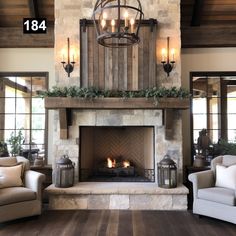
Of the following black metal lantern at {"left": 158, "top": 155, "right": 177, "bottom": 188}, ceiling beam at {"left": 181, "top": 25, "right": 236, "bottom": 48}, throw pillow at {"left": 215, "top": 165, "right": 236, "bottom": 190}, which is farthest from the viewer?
ceiling beam at {"left": 181, "top": 25, "right": 236, "bottom": 48}

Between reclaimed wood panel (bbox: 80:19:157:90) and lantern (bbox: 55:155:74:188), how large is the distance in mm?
1423

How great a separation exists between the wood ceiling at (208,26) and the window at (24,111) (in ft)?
10.7

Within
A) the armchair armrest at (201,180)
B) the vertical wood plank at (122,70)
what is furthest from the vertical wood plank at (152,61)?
the armchair armrest at (201,180)

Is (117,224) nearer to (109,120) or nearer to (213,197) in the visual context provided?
(213,197)

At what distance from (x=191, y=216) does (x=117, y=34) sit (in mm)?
3216

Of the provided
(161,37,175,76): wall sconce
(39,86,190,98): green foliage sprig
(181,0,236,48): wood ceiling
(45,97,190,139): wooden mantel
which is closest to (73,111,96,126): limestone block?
(45,97,190,139): wooden mantel

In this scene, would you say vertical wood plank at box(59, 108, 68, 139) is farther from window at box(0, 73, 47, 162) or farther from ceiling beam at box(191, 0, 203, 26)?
ceiling beam at box(191, 0, 203, 26)

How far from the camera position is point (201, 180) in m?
4.55

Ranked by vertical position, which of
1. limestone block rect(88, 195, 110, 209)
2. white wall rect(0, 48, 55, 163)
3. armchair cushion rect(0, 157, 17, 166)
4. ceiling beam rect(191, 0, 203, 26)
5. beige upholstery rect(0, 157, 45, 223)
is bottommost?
limestone block rect(88, 195, 110, 209)

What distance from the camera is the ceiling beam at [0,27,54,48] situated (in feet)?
19.9

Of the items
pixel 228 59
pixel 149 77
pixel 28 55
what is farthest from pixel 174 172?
pixel 28 55

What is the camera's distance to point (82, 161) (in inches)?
218

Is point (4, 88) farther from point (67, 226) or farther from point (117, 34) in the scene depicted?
point (117, 34)

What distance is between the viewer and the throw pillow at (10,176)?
446 centimetres
